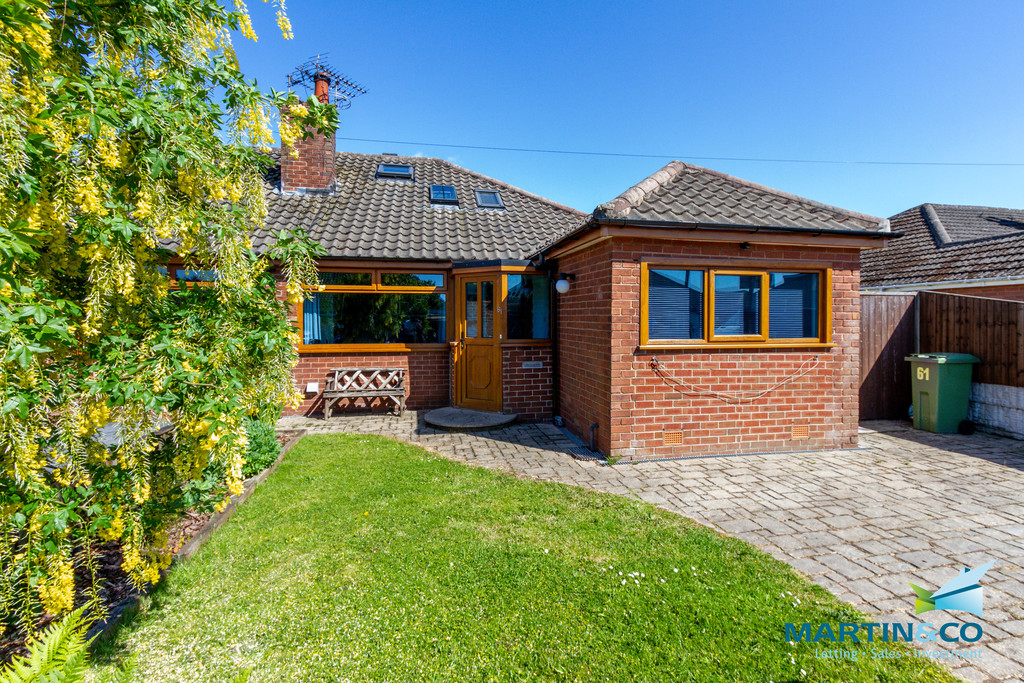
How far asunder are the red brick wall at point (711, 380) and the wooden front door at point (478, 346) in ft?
7.46

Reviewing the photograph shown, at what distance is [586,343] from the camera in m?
7.12

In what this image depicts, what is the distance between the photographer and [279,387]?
2.89m

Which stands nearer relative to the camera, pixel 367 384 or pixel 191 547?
pixel 191 547

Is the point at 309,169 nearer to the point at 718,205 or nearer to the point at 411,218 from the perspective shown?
the point at 411,218

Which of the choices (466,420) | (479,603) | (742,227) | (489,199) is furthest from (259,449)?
(489,199)

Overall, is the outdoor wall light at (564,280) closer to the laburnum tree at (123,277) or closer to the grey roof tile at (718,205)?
the grey roof tile at (718,205)

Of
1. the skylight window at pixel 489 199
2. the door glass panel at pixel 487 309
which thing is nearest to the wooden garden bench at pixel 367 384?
the door glass panel at pixel 487 309

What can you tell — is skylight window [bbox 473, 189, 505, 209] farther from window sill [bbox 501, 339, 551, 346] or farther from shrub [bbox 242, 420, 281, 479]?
shrub [bbox 242, 420, 281, 479]

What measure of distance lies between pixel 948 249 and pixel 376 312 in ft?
40.2

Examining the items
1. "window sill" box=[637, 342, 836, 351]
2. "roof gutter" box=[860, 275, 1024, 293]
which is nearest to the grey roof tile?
"window sill" box=[637, 342, 836, 351]

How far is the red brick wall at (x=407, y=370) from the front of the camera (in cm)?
940

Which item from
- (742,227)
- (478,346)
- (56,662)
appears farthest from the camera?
(478,346)

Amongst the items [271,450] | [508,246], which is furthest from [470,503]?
[508,246]

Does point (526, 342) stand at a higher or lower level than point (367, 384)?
higher
